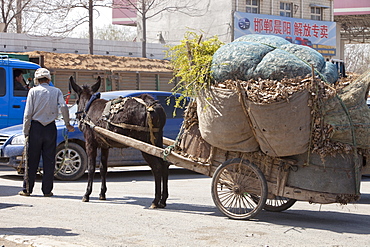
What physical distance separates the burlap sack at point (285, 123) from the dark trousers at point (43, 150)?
4240mm

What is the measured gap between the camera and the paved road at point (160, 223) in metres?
6.82

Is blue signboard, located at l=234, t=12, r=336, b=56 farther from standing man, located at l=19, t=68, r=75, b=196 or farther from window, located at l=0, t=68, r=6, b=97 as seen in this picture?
standing man, located at l=19, t=68, r=75, b=196

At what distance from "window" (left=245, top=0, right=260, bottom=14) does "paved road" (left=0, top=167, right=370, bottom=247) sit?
3023cm

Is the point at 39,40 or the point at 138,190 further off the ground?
the point at 39,40

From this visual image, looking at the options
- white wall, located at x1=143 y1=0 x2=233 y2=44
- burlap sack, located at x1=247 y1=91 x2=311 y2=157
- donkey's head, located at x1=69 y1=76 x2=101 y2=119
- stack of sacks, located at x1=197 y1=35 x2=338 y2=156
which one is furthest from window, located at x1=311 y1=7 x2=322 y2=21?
burlap sack, located at x1=247 y1=91 x2=311 y2=157

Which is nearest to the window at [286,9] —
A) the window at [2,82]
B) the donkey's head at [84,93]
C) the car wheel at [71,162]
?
the window at [2,82]

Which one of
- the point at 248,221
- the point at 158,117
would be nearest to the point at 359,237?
the point at 248,221

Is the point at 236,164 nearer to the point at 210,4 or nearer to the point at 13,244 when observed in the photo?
the point at 13,244

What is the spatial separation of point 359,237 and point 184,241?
6.78 ft

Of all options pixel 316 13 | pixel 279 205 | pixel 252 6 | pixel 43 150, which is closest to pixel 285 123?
pixel 279 205

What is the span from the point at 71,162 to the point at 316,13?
116 ft

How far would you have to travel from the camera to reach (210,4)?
39.6m

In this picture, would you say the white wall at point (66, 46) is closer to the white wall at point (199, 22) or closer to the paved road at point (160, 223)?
the white wall at point (199, 22)

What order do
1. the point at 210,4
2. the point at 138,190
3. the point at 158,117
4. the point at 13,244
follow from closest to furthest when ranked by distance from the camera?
the point at 13,244 → the point at 158,117 → the point at 138,190 → the point at 210,4
